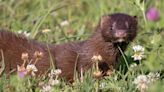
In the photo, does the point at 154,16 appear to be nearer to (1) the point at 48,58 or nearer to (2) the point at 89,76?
(1) the point at 48,58

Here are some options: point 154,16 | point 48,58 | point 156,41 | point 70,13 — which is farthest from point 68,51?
point 70,13

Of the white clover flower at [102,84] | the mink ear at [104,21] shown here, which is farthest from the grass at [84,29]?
the mink ear at [104,21]

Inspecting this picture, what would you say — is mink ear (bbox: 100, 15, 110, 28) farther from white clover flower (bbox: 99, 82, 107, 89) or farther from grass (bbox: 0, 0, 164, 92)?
white clover flower (bbox: 99, 82, 107, 89)

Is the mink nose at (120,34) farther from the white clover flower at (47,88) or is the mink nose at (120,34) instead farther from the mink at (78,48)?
the white clover flower at (47,88)

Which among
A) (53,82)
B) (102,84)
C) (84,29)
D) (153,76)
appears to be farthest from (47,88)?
(84,29)

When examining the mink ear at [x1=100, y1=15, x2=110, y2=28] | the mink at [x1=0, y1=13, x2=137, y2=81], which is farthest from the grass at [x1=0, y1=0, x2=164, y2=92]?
the mink ear at [x1=100, y1=15, x2=110, y2=28]

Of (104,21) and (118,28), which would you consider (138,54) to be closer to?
(118,28)
